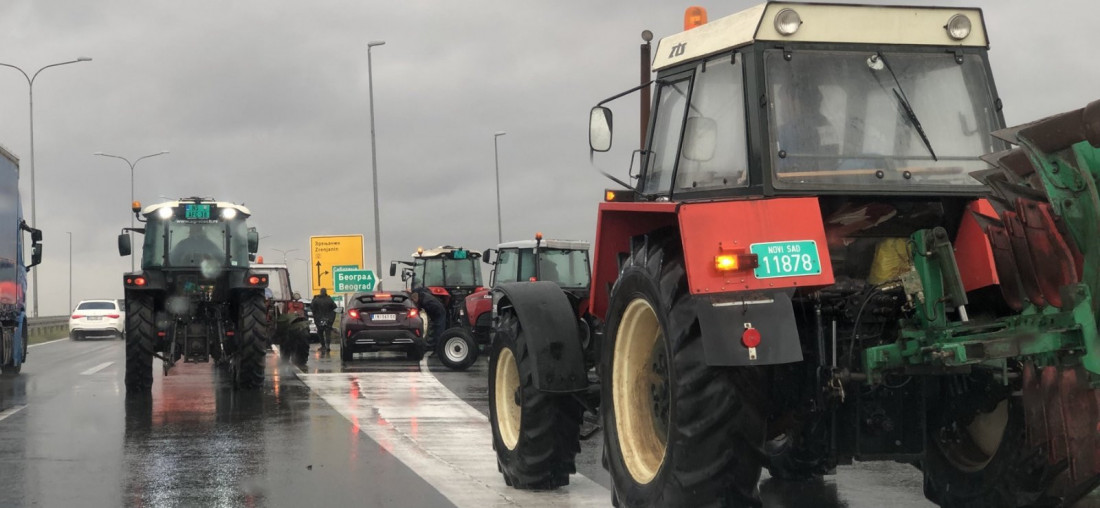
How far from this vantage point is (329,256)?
44.8 metres

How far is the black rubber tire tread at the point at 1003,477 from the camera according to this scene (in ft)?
19.6

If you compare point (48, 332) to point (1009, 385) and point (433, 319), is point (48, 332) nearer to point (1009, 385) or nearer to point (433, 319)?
point (433, 319)

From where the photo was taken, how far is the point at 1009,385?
610 cm

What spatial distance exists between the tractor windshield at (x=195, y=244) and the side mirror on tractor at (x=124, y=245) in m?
0.41

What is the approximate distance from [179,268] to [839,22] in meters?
14.9

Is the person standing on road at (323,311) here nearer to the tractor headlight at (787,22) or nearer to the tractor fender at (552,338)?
the tractor fender at (552,338)

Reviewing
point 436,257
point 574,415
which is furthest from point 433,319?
point 574,415

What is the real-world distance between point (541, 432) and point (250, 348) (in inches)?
440

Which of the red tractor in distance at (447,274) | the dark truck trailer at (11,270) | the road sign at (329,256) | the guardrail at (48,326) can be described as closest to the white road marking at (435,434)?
the dark truck trailer at (11,270)

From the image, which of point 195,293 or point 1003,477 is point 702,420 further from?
point 195,293

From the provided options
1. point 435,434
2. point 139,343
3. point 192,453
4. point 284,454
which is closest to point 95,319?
point 139,343

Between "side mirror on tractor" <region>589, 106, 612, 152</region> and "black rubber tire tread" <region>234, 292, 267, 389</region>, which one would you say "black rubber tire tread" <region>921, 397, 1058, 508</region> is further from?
"black rubber tire tread" <region>234, 292, 267, 389</region>

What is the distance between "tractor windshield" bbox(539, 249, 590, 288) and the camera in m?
27.2

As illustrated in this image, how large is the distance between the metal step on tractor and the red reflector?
0.11 ft
